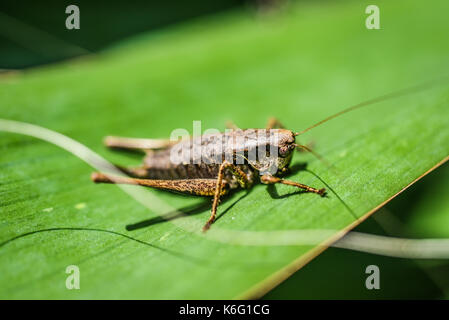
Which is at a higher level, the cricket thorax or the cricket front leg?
the cricket thorax

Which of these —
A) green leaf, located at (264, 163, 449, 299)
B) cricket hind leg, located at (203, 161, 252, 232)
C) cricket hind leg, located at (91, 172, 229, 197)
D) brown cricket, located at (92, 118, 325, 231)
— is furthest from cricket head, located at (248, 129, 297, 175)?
Answer: green leaf, located at (264, 163, 449, 299)

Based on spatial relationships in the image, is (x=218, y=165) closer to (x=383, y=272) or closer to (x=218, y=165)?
(x=218, y=165)

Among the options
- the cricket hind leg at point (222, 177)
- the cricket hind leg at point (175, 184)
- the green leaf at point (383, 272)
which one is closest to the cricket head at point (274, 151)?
the cricket hind leg at point (222, 177)

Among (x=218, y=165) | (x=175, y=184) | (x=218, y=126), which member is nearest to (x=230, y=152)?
(x=218, y=165)

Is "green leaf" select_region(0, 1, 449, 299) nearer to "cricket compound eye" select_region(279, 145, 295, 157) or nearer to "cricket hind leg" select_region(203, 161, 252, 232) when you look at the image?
"cricket hind leg" select_region(203, 161, 252, 232)

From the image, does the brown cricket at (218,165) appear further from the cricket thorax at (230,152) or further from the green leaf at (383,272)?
the green leaf at (383,272)
